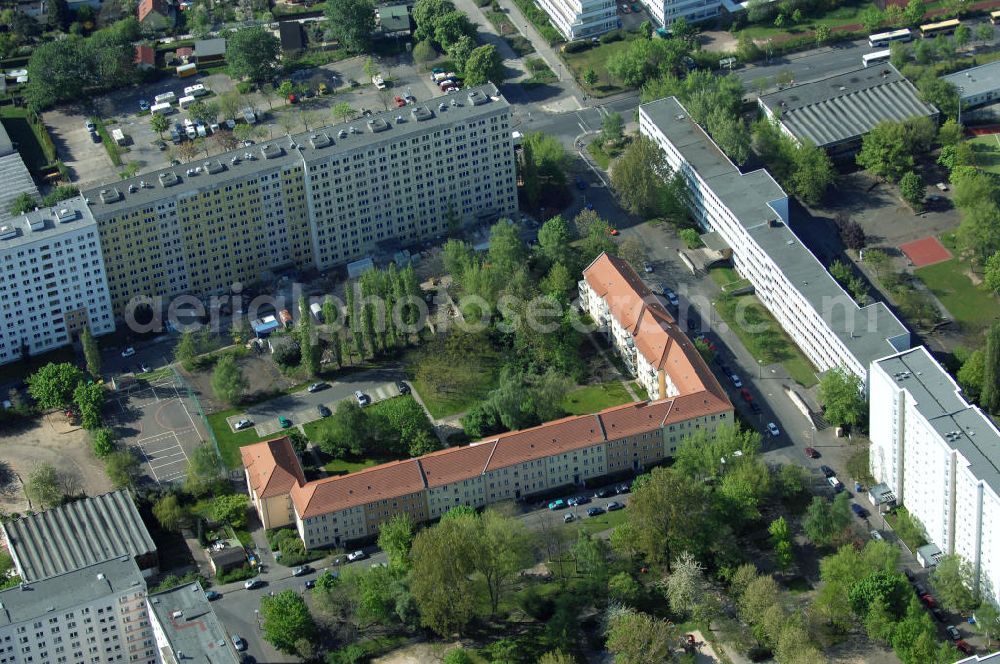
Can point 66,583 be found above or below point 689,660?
above

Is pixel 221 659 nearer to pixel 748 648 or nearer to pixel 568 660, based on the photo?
pixel 568 660

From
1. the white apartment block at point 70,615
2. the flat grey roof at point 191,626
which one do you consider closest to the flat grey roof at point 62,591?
the white apartment block at point 70,615

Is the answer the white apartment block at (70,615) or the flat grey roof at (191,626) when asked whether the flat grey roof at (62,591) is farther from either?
the flat grey roof at (191,626)

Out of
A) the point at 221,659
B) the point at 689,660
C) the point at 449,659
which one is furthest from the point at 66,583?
the point at 689,660

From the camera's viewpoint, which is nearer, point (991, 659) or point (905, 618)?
point (991, 659)

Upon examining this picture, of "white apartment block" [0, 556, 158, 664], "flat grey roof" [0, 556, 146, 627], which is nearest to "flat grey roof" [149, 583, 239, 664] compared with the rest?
"white apartment block" [0, 556, 158, 664]
